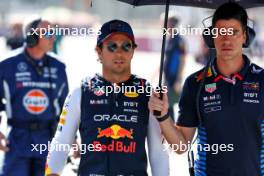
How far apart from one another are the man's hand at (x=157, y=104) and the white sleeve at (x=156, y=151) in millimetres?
159

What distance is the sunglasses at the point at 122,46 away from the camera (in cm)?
534

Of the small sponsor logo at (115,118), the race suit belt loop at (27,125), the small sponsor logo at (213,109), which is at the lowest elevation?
the race suit belt loop at (27,125)

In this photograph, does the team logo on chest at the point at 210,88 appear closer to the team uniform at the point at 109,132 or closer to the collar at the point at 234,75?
the collar at the point at 234,75

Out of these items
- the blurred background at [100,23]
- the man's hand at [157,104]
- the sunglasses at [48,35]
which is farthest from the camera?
the blurred background at [100,23]

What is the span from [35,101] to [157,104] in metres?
2.60

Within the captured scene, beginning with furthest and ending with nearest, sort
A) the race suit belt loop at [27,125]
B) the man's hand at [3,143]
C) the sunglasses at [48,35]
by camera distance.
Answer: the sunglasses at [48,35] → the race suit belt loop at [27,125] → the man's hand at [3,143]

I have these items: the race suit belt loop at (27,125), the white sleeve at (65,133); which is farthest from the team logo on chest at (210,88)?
the race suit belt loop at (27,125)

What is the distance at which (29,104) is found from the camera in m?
7.46

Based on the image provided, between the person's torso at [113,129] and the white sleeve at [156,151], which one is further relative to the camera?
Answer: the white sleeve at [156,151]

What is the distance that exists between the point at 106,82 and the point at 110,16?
4382cm

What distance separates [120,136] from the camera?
206 inches

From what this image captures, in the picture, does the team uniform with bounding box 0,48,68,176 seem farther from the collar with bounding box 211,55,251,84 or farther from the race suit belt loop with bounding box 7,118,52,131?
the collar with bounding box 211,55,251,84

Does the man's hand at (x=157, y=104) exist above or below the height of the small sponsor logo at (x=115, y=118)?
above

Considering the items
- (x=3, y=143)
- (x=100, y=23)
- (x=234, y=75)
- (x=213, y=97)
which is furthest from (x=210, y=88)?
(x=100, y=23)
